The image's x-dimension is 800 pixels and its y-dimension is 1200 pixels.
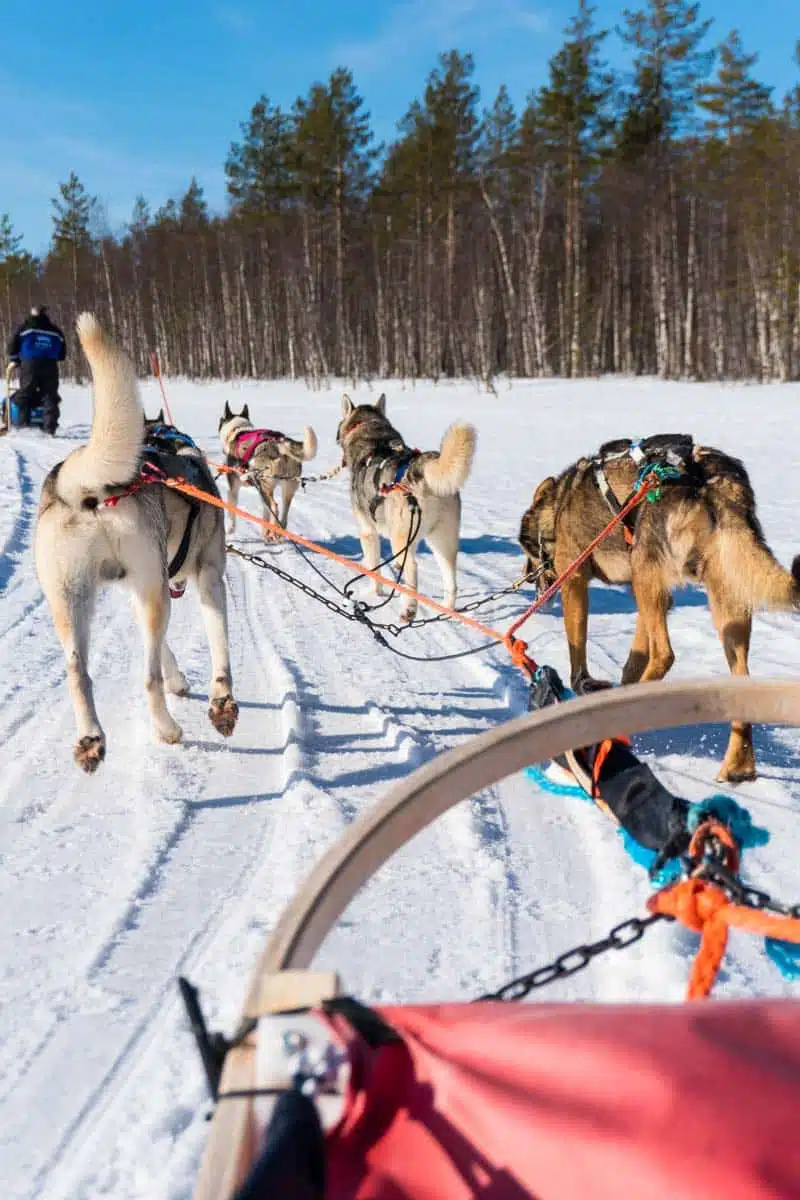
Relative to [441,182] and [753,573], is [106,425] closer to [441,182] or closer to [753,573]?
[753,573]

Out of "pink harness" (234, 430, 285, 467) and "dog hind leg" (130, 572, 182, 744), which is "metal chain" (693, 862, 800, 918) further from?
"pink harness" (234, 430, 285, 467)

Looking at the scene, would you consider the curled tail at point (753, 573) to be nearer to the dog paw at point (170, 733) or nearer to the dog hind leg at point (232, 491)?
the dog paw at point (170, 733)

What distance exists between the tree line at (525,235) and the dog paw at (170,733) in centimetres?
2599

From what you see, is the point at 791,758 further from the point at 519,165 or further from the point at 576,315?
the point at 519,165

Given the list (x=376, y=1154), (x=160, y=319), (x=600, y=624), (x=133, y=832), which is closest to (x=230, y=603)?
(x=600, y=624)

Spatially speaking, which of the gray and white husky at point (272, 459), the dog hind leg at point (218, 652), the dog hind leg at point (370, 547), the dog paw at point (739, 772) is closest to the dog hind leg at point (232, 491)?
the gray and white husky at point (272, 459)

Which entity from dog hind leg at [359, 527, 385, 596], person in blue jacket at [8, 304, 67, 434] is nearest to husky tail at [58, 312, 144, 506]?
dog hind leg at [359, 527, 385, 596]

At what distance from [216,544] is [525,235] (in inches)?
1161

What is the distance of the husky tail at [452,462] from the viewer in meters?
5.20

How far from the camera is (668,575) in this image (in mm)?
3441

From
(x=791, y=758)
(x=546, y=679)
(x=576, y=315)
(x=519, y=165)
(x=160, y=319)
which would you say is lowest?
(x=791, y=758)

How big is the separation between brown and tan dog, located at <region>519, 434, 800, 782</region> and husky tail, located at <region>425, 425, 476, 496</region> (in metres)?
0.96

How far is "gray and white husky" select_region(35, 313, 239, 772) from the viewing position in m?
2.91

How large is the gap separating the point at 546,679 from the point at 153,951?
1.16 metres
